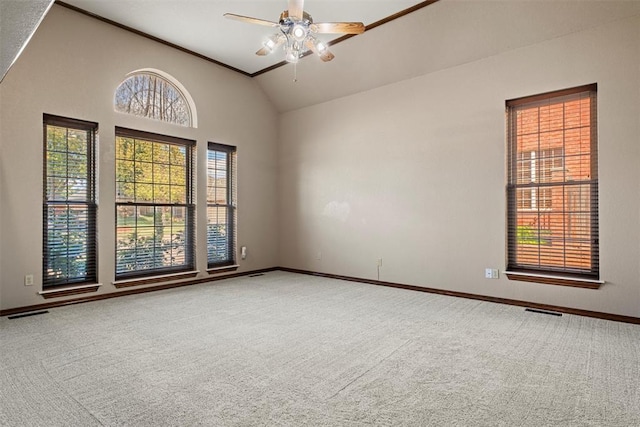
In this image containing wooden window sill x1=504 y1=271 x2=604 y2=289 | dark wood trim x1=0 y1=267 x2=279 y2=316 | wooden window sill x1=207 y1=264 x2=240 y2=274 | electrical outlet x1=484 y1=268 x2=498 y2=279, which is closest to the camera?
wooden window sill x1=504 y1=271 x2=604 y2=289

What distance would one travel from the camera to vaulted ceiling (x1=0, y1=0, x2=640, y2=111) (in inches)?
153

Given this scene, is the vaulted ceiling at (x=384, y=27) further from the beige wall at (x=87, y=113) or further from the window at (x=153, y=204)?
the window at (x=153, y=204)

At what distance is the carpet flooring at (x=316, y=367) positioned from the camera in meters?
1.97

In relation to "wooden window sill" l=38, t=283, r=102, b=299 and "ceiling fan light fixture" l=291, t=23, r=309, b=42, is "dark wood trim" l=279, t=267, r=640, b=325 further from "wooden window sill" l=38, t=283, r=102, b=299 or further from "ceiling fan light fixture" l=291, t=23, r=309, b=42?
"ceiling fan light fixture" l=291, t=23, r=309, b=42

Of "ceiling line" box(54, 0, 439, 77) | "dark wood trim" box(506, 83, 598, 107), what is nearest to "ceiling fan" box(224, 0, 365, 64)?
"ceiling line" box(54, 0, 439, 77)

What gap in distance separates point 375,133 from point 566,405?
14.0 ft

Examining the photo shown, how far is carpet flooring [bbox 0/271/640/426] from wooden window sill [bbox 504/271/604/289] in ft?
1.20

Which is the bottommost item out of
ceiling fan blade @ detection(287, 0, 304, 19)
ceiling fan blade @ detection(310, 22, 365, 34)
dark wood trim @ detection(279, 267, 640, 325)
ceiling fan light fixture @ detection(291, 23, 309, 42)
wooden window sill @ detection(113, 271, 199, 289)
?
dark wood trim @ detection(279, 267, 640, 325)

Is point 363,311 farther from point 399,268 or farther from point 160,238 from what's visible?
point 160,238

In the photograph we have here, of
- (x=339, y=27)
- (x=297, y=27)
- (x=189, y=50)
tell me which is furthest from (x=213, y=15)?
(x=339, y=27)

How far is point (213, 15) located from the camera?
4.38 m

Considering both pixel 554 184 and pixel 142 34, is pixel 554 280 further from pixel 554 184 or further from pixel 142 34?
pixel 142 34

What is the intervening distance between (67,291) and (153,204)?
4.90 feet

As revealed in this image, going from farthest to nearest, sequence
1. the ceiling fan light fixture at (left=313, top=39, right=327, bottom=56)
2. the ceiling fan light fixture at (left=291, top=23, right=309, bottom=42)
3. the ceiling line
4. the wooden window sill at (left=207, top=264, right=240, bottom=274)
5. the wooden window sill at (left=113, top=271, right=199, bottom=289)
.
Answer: the wooden window sill at (left=207, top=264, right=240, bottom=274)
the wooden window sill at (left=113, top=271, right=199, bottom=289)
the ceiling line
the ceiling fan light fixture at (left=313, top=39, right=327, bottom=56)
the ceiling fan light fixture at (left=291, top=23, right=309, bottom=42)
